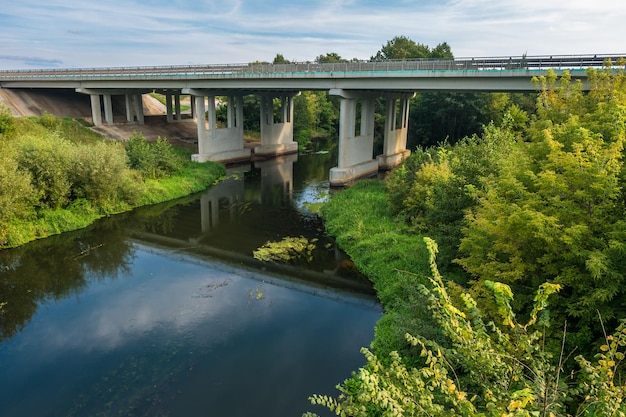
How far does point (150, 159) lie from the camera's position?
38.6 m

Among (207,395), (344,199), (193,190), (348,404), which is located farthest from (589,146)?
(193,190)

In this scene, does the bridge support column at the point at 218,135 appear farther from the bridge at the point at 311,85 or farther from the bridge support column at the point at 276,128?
the bridge support column at the point at 276,128

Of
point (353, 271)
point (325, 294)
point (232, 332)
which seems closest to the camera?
point (232, 332)

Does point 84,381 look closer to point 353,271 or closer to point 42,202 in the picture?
point 353,271

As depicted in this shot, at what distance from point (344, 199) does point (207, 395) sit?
2232cm

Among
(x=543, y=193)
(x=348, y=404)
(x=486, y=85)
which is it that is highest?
(x=486, y=85)

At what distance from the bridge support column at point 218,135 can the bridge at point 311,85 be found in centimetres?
12

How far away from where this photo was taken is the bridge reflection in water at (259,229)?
21.9m

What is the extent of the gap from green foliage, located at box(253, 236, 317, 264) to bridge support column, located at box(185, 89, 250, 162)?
86.8 feet

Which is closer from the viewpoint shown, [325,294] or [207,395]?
[207,395]

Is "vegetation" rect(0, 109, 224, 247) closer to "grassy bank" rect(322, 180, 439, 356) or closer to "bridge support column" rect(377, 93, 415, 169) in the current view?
"grassy bank" rect(322, 180, 439, 356)

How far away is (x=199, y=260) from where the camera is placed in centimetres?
2386

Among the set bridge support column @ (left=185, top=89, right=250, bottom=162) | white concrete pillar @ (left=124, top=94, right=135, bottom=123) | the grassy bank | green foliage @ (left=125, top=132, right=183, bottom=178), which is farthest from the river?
white concrete pillar @ (left=124, top=94, right=135, bottom=123)

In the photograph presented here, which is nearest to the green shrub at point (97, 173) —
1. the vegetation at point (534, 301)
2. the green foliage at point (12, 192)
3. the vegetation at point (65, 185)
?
the vegetation at point (65, 185)
